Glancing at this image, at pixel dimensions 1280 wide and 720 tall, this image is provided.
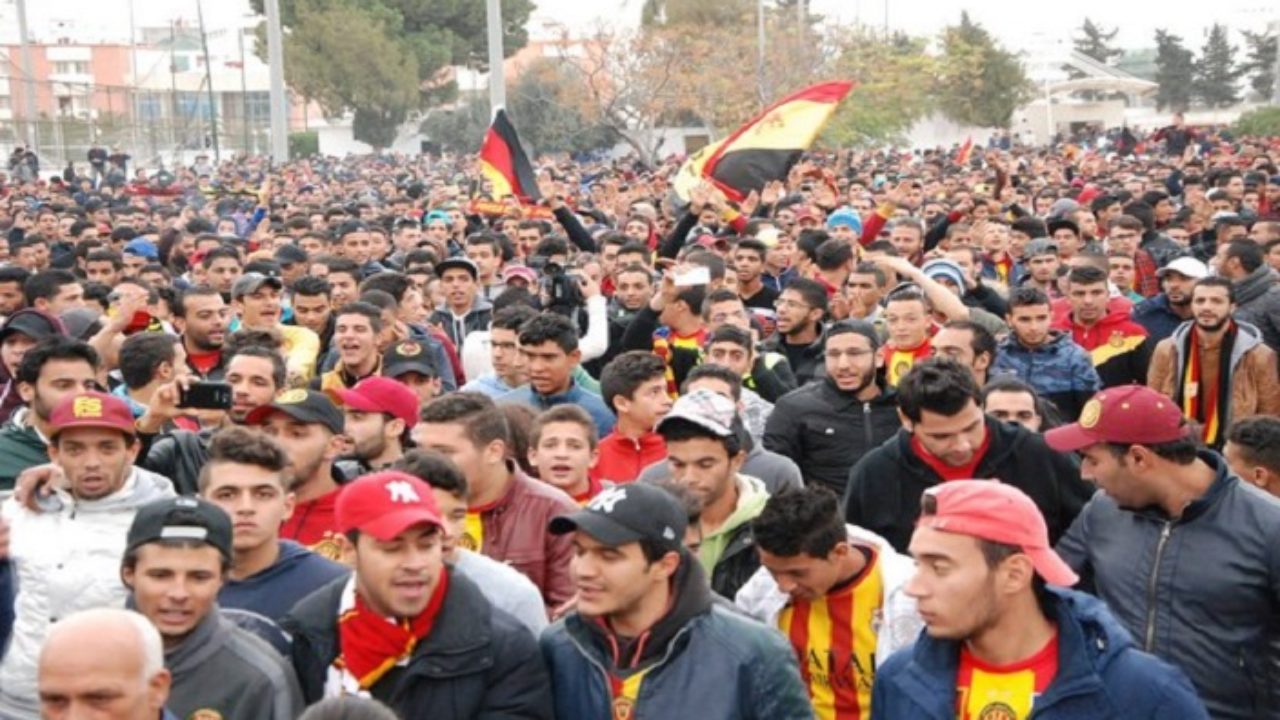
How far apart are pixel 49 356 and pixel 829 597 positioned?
3.59m

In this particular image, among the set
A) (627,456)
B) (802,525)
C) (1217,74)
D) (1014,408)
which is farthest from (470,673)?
(1217,74)

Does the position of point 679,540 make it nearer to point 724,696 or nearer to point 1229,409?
point 724,696

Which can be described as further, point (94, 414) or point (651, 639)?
point (94, 414)

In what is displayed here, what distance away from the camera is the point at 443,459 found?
563 centimetres

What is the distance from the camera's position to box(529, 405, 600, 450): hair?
7.16 m

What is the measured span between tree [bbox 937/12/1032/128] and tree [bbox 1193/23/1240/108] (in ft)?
86.8

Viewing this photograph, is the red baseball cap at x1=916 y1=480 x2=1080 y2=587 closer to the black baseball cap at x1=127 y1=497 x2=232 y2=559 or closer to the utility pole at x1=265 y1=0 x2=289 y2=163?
the black baseball cap at x1=127 y1=497 x2=232 y2=559

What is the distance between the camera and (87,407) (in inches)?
244

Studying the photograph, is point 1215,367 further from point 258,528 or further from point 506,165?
point 506,165

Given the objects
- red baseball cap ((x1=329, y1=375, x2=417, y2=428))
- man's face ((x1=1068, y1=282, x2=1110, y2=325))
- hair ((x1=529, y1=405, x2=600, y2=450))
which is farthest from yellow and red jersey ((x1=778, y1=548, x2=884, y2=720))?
man's face ((x1=1068, y1=282, x2=1110, y2=325))

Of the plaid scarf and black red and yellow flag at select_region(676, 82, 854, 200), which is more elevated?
black red and yellow flag at select_region(676, 82, 854, 200)

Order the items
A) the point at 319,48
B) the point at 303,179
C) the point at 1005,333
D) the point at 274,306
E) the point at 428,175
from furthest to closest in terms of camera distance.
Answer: the point at 319,48 → the point at 428,175 → the point at 303,179 → the point at 274,306 → the point at 1005,333

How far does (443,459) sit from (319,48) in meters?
72.0

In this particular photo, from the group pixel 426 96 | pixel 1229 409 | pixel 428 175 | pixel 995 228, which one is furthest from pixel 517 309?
pixel 426 96
